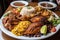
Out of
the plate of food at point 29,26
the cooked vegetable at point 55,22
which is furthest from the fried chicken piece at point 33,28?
the cooked vegetable at point 55,22

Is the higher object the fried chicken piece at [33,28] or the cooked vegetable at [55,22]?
the fried chicken piece at [33,28]

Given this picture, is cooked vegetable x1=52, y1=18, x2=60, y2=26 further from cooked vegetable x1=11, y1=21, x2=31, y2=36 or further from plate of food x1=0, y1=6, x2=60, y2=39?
cooked vegetable x1=11, y1=21, x2=31, y2=36

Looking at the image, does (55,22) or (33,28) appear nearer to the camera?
(33,28)

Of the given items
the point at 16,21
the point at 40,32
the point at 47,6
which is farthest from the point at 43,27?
the point at 47,6

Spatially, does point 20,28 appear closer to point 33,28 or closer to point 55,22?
point 33,28

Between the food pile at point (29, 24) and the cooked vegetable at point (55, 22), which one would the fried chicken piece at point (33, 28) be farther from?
the cooked vegetable at point (55, 22)

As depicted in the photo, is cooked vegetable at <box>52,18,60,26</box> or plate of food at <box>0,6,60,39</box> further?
cooked vegetable at <box>52,18,60,26</box>

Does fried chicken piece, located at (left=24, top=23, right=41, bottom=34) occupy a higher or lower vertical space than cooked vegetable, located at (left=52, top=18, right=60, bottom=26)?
higher

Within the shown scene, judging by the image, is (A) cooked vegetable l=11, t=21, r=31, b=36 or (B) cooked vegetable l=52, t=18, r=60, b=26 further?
(B) cooked vegetable l=52, t=18, r=60, b=26

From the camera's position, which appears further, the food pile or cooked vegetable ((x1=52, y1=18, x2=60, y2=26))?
cooked vegetable ((x1=52, y1=18, x2=60, y2=26))

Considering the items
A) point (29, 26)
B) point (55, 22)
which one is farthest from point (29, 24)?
point (55, 22)

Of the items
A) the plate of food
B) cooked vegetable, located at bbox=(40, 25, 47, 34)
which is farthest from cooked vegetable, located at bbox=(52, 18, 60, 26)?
cooked vegetable, located at bbox=(40, 25, 47, 34)

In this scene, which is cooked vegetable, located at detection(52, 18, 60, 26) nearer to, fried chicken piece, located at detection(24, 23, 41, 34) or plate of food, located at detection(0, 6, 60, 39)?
plate of food, located at detection(0, 6, 60, 39)
